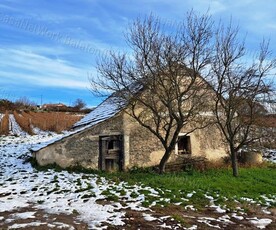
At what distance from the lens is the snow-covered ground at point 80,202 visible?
23.0 ft

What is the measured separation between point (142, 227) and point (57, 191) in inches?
160

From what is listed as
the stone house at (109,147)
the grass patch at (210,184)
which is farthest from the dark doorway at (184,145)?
the grass patch at (210,184)

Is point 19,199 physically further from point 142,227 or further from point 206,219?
point 206,219

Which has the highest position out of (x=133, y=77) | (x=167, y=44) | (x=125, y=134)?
(x=167, y=44)

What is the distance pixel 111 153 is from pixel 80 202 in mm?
5904

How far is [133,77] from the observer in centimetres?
1348

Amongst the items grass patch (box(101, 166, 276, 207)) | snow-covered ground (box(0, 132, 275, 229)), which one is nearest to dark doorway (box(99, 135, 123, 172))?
grass patch (box(101, 166, 276, 207))

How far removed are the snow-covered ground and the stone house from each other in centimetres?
115

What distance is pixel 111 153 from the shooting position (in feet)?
47.4

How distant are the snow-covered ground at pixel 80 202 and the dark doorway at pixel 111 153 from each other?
1790 millimetres

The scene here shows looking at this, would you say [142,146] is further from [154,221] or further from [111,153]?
[154,221]

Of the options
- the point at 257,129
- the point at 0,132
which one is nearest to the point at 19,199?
the point at 257,129

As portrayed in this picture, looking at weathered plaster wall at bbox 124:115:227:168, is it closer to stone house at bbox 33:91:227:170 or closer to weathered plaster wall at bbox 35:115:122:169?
stone house at bbox 33:91:227:170

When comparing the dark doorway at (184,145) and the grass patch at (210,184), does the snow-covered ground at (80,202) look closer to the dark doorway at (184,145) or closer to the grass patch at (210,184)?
the grass patch at (210,184)
